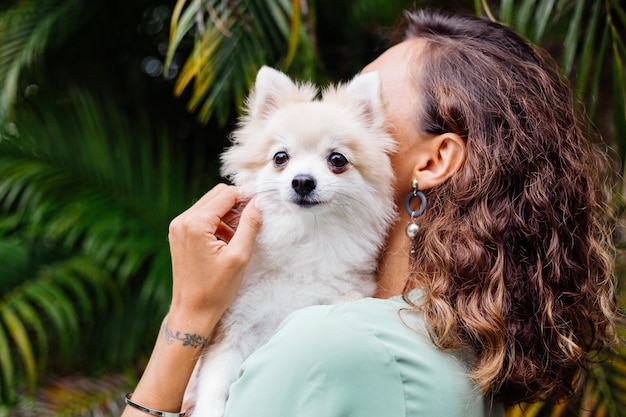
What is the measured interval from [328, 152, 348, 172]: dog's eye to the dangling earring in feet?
0.68

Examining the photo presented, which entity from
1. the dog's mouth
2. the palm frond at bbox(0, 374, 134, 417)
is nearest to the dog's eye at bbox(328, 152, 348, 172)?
the dog's mouth

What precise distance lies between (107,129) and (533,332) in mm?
2762

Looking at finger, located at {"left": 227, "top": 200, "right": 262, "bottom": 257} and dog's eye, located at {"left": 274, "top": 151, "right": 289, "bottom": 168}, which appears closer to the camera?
finger, located at {"left": 227, "top": 200, "right": 262, "bottom": 257}

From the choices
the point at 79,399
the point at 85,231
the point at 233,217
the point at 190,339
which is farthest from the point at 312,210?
the point at 79,399

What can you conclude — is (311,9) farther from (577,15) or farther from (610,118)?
(610,118)

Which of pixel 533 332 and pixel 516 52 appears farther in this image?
pixel 516 52

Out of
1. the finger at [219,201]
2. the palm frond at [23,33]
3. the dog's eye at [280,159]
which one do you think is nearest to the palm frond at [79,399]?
the palm frond at [23,33]

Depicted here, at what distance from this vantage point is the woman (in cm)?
135

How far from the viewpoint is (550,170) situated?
1678 mm

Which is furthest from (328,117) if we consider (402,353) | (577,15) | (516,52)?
(577,15)

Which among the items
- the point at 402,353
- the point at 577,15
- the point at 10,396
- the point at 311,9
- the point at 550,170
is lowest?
the point at 10,396

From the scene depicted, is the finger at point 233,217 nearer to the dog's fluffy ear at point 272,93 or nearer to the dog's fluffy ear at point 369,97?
the dog's fluffy ear at point 272,93

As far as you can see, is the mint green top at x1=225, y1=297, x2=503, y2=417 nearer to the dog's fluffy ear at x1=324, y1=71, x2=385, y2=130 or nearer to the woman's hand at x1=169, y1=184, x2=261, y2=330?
the woman's hand at x1=169, y1=184, x2=261, y2=330

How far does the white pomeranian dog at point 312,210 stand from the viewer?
1734 mm
